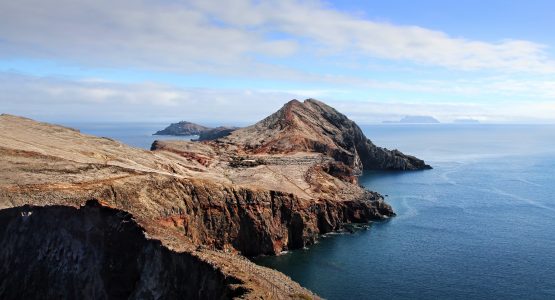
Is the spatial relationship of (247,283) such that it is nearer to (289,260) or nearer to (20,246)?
(20,246)

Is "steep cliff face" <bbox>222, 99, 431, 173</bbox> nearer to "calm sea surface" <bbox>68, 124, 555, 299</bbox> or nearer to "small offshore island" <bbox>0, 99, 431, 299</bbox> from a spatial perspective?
"small offshore island" <bbox>0, 99, 431, 299</bbox>

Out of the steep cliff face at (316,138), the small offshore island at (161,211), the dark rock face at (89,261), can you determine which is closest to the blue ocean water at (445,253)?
the small offshore island at (161,211)

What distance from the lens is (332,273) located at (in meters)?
73.9

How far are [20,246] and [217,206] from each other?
33.1 m

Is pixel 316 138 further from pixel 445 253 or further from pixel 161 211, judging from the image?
pixel 161 211

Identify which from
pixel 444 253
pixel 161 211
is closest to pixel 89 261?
pixel 161 211

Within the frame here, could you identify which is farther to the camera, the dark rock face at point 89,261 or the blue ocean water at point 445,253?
the blue ocean water at point 445,253

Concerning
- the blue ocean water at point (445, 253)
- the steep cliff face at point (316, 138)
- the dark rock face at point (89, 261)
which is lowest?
the blue ocean water at point (445, 253)

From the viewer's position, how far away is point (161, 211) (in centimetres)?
7100

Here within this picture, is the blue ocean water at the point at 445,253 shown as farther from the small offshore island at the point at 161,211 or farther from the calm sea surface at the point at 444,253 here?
the small offshore island at the point at 161,211

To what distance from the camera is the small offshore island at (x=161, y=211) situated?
4331 centimetres

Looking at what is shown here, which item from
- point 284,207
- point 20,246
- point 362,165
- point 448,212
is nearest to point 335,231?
point 284,207

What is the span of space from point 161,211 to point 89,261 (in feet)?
72.3

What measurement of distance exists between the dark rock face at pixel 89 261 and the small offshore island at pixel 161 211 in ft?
0.34
